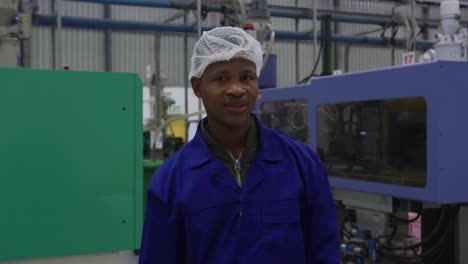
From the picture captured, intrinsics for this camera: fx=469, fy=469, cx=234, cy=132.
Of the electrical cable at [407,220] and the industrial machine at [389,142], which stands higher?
the industrial machine at [389,142]

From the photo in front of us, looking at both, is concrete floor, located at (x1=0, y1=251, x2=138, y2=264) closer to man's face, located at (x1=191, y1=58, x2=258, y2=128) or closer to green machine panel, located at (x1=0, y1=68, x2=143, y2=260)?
green machine panel, located at (x1=0, y1=68, x2=143, y2=260)

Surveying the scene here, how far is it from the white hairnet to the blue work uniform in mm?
154

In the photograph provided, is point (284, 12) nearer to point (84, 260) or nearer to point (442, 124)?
point (442, 124)

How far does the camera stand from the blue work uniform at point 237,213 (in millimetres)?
876

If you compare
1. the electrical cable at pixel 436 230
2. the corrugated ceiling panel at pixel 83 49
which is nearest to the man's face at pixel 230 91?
the electrical cable at pixel 436 230

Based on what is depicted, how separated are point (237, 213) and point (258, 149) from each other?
5.6 inches

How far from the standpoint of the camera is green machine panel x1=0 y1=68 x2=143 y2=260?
1323mm

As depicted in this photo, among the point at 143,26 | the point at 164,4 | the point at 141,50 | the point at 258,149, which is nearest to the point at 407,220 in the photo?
the point at 258,149

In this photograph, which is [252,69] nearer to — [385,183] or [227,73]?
[227,73]

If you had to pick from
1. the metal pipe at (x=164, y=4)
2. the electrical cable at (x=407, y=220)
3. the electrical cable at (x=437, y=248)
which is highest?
the metal pipe at (x=164, y=4)

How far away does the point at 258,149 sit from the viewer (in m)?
0.95

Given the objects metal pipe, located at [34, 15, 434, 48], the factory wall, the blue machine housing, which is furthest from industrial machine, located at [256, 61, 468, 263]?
the factory wall

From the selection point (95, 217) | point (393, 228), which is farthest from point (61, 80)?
point (393, 228)

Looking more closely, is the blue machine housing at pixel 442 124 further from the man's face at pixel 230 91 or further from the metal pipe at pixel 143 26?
the metal pipe at pixel 143 26
